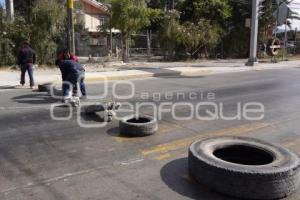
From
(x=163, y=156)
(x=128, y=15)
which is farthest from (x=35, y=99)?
(x=128, y=15)

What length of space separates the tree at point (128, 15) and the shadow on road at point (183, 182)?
17464 mm

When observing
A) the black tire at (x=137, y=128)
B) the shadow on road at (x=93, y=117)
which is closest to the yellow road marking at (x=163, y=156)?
the black tire at (x=137, y=128)

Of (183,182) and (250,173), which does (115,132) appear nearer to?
(183,182)

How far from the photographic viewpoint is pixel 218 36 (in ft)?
93.6

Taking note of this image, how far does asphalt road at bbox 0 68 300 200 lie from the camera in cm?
479

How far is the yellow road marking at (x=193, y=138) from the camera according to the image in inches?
250

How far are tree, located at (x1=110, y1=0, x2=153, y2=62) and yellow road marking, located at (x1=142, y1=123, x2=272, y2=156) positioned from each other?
15.3 metres

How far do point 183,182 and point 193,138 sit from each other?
213cm

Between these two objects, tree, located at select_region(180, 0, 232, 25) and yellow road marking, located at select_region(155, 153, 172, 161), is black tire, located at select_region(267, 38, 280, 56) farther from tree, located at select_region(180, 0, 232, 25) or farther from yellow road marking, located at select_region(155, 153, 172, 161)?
yellow road marking, located at select_region(155, 153, 172, 161)

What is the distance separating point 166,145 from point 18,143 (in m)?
2.49

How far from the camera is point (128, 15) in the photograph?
2241cm

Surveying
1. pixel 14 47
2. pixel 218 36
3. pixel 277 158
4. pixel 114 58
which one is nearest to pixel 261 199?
pixel 277 158

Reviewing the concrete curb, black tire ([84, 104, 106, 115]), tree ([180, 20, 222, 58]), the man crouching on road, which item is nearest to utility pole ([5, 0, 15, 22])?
the concrete curb

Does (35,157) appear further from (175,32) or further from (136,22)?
(175,32)
